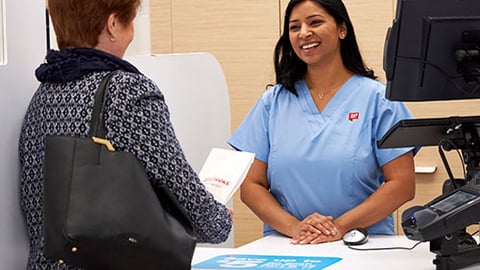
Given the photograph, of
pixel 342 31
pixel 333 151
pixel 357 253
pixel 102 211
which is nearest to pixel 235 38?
pixel 342 31

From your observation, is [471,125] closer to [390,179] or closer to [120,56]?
[390,179]

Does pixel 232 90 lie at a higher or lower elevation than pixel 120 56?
lower

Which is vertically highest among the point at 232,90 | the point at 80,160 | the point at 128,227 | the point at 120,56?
the point at 120,56

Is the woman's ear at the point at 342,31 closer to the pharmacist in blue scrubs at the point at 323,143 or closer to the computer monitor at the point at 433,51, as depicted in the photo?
the pharmacist in blue scrubs at the point at 323,143

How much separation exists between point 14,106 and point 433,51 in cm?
97

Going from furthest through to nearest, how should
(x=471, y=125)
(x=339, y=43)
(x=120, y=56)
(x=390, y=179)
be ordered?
(x=339, y=43), (x=390, y=179), (x=471, y=125), (x=120, y=56)

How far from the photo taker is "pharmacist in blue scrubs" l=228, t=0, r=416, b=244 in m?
2.46

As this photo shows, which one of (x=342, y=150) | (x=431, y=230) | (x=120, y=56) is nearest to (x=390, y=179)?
(x=342, y=150)

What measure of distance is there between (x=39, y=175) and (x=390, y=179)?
3.92ft

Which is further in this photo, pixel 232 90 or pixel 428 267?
pixel 232 90

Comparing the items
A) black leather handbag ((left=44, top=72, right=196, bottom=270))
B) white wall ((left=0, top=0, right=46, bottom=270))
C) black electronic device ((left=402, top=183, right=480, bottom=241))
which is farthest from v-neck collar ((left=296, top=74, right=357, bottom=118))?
black leather handbag ((left=44, top=72, right=196, bottom=270))

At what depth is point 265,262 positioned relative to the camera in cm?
203

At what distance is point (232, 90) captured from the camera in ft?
13.0

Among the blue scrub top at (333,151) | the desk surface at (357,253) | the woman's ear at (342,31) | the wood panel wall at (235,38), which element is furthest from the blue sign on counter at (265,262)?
the wood panel wall at (235,38)
